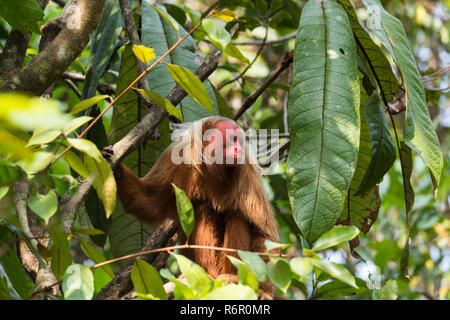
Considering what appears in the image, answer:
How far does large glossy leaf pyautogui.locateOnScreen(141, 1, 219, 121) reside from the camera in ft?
10.4

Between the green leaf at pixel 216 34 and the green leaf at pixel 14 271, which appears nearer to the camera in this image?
the green leaf at pixel 216 34

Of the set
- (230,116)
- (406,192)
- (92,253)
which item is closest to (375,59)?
(406,192)

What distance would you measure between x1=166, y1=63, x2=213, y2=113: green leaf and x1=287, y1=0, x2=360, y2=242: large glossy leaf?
1.32ft

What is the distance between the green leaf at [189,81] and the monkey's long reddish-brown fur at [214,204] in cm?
140

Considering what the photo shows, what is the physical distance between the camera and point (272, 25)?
5055mm

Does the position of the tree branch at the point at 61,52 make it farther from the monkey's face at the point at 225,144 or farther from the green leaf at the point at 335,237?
the green leaf at the point at 335,237

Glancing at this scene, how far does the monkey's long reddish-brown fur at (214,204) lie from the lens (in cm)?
353

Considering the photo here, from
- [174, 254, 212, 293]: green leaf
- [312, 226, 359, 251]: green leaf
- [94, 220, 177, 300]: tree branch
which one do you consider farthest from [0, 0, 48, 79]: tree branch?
[312, 226, 359, 251]: green leaf

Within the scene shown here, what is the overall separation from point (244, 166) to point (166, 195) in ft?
1.81

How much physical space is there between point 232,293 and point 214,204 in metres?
2.03

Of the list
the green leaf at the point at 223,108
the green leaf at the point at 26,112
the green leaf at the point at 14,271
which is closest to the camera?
the green leaf at the point at 26,112

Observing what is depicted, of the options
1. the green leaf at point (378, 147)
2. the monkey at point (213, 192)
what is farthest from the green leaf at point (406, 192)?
the monkey at point (213, 192)

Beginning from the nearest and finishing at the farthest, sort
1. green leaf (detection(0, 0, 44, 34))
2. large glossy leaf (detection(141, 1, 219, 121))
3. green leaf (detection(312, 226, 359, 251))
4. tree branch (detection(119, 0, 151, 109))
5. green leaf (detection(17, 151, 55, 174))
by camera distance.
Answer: green leaf (detection(17, 151, 55, 174)), green leaf (detection(312, 226, 359, 251)), green leaf (detection(0, 0, 44, 34)), tree branch (detection(119, 0, 151, 109)), large glossy leaf (detection(141, 1, 219, 121))

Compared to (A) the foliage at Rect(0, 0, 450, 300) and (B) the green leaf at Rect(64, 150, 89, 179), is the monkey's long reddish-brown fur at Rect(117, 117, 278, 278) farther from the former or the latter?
(B) the green leaf at Rect(64, 150, 89, 179)
